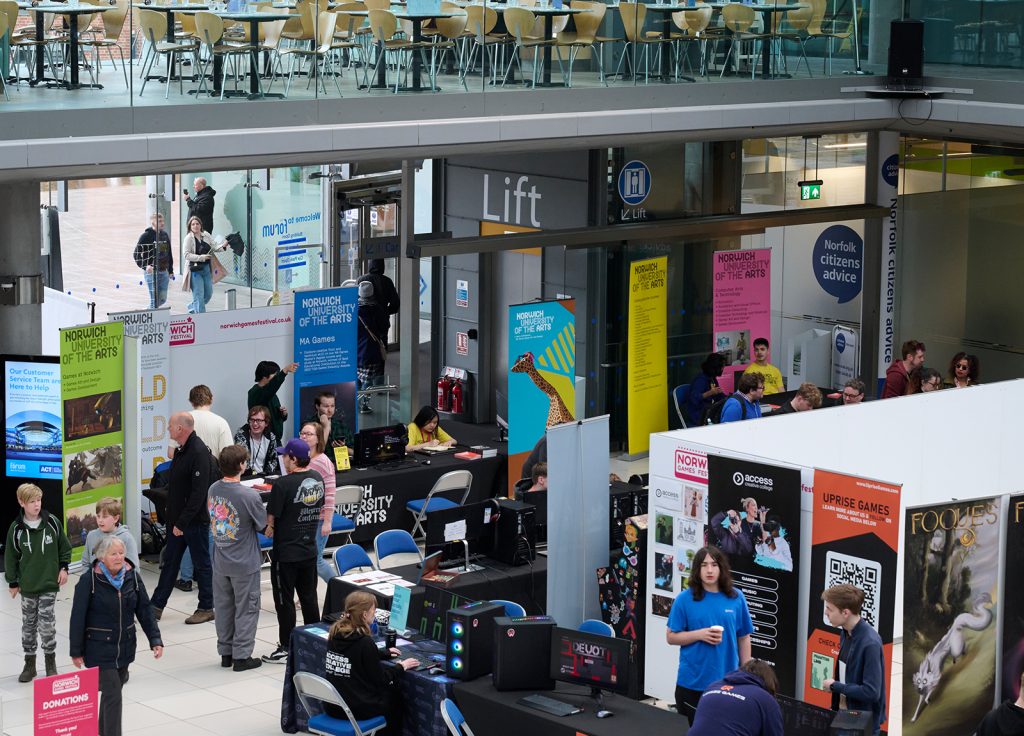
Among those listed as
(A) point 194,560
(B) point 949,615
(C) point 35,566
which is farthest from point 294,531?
(B) point 949,615

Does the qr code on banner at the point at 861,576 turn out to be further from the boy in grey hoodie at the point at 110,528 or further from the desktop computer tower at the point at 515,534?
the boy in grey hoodie at the point at 110,528

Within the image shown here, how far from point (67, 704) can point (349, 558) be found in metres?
3.43

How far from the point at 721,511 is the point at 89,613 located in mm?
3524

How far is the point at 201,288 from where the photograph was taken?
45.5 ft

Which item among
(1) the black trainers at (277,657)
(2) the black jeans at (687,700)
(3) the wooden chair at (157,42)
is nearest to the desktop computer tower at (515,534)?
(1) the black trainers at (277,657)

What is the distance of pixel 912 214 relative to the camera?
18172 millimetres

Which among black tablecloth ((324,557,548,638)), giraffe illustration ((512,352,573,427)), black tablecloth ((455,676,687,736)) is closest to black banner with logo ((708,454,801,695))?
black tablecloth ((455,676,687,736))

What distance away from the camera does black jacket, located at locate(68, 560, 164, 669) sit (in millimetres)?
8336

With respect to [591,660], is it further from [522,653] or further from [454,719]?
[454,719]

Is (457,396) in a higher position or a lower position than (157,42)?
lower

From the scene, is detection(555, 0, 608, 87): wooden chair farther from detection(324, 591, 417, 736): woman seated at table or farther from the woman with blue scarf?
the woman with blue scarf

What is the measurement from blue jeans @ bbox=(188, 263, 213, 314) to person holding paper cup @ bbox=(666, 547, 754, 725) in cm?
677

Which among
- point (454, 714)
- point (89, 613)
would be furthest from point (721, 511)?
point (89, 613)

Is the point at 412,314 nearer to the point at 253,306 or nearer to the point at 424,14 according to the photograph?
the point at 253,306
